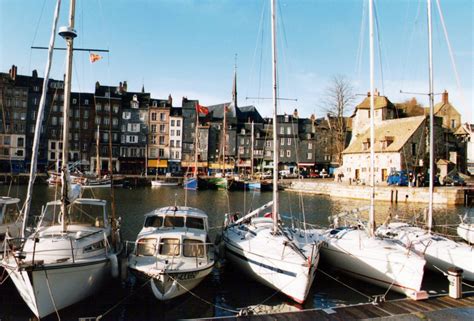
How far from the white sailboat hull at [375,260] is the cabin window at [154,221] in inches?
265

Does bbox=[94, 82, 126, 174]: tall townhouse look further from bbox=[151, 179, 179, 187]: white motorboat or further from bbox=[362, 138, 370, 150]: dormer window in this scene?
bbox=[362, 138, 370, 150]: dormer window

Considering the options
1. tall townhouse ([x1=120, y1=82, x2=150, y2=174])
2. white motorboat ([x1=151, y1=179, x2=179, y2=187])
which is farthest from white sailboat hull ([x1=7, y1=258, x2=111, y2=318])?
tall townhouse ([x1=120, y1=82, x2=150, y2=174])

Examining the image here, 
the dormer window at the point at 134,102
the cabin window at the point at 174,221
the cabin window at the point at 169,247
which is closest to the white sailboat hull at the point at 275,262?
the cabin window at the point at 174,221

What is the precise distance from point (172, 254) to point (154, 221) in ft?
9.32

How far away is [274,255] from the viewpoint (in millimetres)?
12992

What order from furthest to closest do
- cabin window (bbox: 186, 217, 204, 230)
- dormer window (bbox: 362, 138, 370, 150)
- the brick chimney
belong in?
the brick chimney → dormer window (bbox: 362, 138, 370, 150) → cabin window (bbox: 186, 217, 204, 230)

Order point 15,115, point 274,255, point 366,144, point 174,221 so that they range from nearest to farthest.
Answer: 1. point 274,255
2. point 174,221
3. point 366,144
4. point 15,115

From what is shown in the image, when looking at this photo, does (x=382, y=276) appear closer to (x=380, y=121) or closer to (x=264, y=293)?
(x=264, y=293)

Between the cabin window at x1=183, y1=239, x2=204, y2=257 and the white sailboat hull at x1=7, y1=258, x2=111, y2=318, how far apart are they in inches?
111

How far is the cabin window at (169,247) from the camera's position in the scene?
13312mm

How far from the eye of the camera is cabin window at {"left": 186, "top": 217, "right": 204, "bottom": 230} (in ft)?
51.7

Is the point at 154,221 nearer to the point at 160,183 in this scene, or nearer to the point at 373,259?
the point at 373,259

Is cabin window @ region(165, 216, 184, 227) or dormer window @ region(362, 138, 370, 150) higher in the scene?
dormer window @ region(362, 138, 370, 150)

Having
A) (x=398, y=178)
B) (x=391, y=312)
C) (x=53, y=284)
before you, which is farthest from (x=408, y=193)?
(x=53, y=284)
